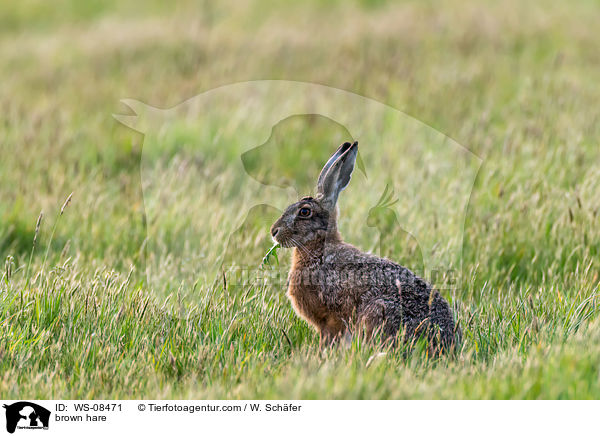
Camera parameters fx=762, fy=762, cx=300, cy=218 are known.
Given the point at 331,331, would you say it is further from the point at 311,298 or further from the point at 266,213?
the point at 266,213

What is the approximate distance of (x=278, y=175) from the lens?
26.7 ft

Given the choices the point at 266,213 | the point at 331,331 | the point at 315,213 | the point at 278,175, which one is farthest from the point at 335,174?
the point at 278,175

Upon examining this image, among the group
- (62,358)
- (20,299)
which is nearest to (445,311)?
(62,358)

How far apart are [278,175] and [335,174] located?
3.15m

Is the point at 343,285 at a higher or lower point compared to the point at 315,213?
lower

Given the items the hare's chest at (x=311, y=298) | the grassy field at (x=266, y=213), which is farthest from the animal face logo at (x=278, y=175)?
the hare's chest at (x=311, y=298)

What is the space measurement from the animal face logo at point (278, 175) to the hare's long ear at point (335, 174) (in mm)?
513

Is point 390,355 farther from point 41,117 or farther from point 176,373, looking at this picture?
point 41,117

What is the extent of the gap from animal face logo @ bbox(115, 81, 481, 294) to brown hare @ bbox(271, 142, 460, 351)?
573mm

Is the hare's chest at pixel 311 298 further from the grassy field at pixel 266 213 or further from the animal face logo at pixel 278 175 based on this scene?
the animal face logo at pixel 278 175

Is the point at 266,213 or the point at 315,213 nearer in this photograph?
the point at 315,213
